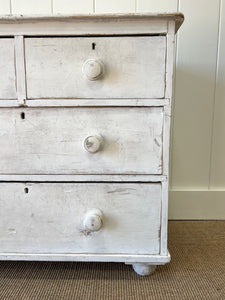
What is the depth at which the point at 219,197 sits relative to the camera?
1140 millimetres

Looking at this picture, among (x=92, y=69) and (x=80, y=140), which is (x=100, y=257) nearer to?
(x=80, y=140)

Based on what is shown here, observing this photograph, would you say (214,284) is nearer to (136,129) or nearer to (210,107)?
(136,129)

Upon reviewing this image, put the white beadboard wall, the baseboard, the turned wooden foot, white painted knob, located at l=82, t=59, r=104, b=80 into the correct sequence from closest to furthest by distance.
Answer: white painted knob, located at l=82, t=59, r=104, b=80, the turned wooden foot, the white beadboard wall, the baseboard

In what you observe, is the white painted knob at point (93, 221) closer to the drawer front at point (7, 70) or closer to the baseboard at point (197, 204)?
the drawer front at point (7, 70)

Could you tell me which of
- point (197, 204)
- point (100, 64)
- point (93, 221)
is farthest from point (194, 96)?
point (93, 221)

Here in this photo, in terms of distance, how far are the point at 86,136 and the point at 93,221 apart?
24 cm

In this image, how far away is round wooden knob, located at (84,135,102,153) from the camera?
2.12 ft

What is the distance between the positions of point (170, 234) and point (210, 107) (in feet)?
2.01

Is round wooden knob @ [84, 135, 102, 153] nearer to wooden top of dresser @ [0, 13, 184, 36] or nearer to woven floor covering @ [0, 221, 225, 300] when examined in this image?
wooden top of dresser @ [0, 13, 184, 36]

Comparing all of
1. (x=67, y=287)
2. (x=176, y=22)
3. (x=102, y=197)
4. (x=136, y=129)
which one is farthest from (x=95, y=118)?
(x=67, y=287)

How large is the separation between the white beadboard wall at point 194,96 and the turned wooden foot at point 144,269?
0.45 m

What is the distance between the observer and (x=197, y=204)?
3.76 feet

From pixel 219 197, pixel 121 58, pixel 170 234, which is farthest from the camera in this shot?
pixel 219 197

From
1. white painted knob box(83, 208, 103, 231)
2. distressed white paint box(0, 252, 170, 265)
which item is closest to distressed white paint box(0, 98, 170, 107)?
white painted knob box(83, 208, 103, 231)
